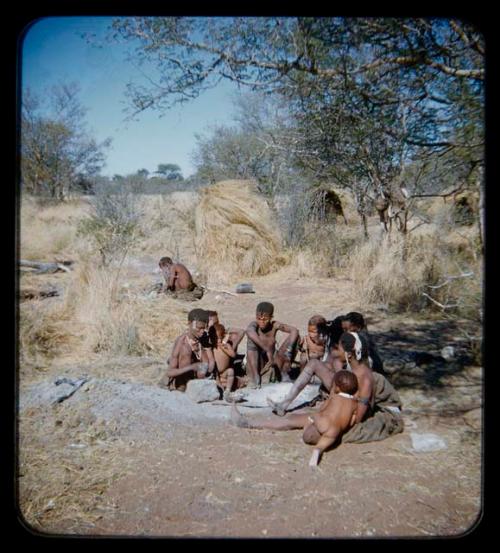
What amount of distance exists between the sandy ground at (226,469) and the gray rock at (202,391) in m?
0.08

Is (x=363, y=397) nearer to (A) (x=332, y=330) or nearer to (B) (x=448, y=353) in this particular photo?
(A) (x=332, y=330)

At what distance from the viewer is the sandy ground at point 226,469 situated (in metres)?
2.94

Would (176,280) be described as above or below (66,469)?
above

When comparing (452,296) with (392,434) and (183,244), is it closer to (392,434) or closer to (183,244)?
(392,434)

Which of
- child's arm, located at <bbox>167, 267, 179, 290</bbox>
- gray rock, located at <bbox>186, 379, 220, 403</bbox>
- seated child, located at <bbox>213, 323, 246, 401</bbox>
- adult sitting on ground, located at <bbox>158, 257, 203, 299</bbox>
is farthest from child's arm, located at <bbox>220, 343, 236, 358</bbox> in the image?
child's arm, located at <bbox>167, 267, 179, 290</bbox>

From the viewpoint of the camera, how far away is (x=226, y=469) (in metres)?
3.56

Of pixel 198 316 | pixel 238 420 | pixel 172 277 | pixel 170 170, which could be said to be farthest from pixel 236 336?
pixel 170 170

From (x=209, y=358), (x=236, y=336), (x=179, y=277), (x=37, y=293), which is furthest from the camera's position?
(x=179, y=277)

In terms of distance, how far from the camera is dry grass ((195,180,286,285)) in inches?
472

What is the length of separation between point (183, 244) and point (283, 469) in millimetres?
10322

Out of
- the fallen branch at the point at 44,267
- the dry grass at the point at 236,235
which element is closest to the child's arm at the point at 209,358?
the dry grass at the point at 236,235

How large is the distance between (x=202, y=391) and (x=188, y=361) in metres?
0.44

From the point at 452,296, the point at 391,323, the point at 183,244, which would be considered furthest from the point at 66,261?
the point at 452,296
